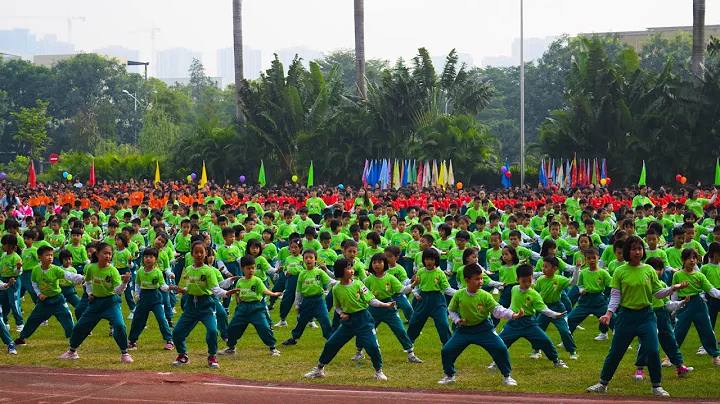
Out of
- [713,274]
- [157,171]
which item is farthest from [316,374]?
[157,171]

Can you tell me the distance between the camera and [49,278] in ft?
46.6

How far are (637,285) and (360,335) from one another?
325 cm

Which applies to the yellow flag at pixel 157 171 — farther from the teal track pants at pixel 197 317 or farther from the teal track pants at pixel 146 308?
the teal track pants at pixel 197 317

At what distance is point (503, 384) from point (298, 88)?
3282 centimetres

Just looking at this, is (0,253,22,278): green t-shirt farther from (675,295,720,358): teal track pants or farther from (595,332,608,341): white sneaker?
(675,295,720,358): teal track pants

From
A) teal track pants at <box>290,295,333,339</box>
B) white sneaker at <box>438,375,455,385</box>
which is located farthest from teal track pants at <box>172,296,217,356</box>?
white sneaker at <box>438,375,455,385</box>

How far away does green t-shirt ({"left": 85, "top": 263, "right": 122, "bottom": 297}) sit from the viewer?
13539mm

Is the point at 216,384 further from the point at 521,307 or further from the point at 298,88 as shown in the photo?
the point at 298,88

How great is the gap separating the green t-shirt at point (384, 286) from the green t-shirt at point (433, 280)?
1.03 feet

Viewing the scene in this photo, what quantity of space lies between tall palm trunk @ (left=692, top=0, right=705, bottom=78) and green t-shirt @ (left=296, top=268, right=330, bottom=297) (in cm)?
2605

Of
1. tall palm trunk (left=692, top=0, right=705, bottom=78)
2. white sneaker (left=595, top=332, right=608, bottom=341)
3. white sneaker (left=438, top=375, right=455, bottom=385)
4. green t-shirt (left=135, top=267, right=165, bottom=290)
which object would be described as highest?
tall palm trunk (left=692, top=0, right=705, bottom=78)

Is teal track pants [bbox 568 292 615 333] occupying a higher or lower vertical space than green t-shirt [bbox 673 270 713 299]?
lower

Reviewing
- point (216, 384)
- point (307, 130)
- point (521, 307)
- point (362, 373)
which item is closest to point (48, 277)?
point (216, 384)

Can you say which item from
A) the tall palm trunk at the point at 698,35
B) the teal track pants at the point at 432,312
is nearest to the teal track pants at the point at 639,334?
the teal track pants at the point at 432,312
